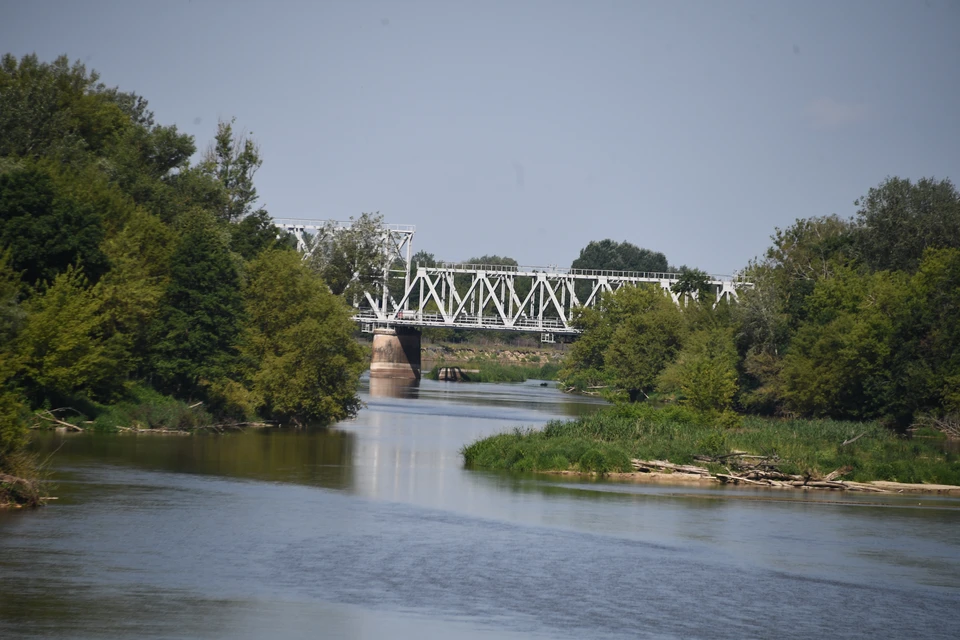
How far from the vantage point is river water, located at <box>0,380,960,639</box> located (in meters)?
23.1

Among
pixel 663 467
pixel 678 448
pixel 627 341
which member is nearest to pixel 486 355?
pixel 627 341

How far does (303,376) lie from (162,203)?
62.5ft

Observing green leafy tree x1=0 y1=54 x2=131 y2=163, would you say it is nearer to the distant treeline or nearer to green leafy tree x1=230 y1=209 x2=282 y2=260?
green leafy tree x1=230 y1=209 x2=282 y2=260

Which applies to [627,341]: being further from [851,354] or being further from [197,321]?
[197,321]

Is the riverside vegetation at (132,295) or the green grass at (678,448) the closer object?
the green grass at (678,448)

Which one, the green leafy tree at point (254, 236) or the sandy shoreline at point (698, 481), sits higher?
the green leafy tree at point (254, 236)

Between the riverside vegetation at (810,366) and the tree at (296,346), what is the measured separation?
12669 millimetres

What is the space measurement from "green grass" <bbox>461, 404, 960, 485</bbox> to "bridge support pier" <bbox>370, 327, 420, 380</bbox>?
311 ft

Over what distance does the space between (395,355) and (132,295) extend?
91.0 meters

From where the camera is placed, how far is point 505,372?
159 meters

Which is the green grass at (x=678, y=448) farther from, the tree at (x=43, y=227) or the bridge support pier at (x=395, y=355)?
the bridge support pier at (x=395, y=355)

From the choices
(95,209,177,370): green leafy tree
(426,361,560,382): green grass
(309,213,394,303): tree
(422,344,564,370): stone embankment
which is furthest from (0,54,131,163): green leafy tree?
(422,344,564,370): stone embankment

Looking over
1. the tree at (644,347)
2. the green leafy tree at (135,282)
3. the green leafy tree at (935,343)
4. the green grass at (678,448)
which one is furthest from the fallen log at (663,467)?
the tree at (644,347)

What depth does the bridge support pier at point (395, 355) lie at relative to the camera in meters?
146
